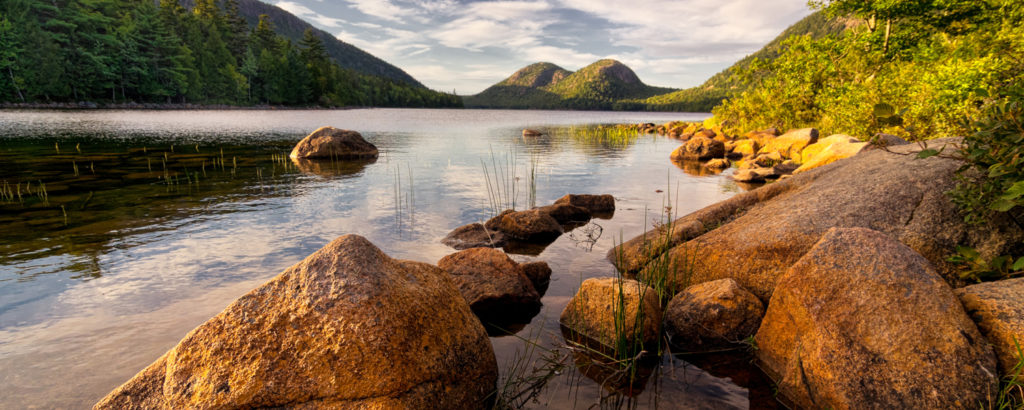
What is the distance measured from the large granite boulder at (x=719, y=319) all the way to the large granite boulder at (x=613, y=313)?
0.36m

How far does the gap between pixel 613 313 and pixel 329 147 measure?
22142 mm

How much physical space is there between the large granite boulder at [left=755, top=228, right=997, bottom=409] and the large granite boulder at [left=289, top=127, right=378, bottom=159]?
75.6ft

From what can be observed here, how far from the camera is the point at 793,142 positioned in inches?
882

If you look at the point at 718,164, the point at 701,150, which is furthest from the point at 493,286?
the point at 701,150

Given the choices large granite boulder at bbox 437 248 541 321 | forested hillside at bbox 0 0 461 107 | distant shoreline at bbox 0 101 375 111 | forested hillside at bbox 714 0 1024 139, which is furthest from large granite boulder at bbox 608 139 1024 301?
forested hillside at bbox 0 0 461 107

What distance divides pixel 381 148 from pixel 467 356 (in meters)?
27.8

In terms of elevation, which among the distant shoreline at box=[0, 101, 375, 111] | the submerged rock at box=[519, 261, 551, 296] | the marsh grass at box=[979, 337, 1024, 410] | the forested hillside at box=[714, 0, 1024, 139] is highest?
the distant shoreline at box=[0, 101, 375, 111]

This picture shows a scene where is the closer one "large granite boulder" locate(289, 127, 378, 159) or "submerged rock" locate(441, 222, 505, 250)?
"submerged rock" locate(441, 222, 505, 250)

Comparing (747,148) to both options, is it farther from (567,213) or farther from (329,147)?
(329,147)

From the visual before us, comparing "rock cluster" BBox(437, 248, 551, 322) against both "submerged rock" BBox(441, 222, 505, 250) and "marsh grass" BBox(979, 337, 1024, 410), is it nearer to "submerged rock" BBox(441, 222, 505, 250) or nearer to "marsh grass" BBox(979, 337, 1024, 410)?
"submerged rock" BBox(441, 222, 505, 250)

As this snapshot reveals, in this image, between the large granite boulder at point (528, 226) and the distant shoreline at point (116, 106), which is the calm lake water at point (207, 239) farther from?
the distant shoreline at point (116, 106)

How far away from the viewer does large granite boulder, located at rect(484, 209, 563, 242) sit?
990 cm

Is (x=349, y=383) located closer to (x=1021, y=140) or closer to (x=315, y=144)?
(x=1021, y=140)

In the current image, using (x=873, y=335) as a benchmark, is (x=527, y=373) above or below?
below
